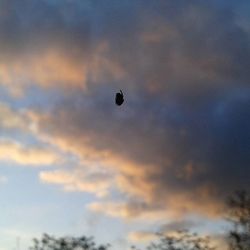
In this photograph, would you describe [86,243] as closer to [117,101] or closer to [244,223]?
[244,223]

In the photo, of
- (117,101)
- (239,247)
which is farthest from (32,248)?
(117,101)

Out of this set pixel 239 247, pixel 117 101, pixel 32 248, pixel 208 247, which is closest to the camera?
pixel 117 101

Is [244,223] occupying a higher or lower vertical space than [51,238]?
lower

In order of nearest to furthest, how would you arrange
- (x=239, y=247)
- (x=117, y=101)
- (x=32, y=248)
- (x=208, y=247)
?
(x=117, y=101) → (x=239, y=247) → (x=208, y=247) → (x=32, y=248)

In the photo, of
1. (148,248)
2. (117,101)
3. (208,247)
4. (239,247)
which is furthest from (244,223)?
(117,101)

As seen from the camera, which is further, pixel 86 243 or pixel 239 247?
pixel 86 243

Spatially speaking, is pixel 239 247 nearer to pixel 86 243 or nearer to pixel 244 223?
pixel 244 223

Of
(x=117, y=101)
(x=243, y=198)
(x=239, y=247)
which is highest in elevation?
(x=243, y=198)

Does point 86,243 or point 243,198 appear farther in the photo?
point 86,243

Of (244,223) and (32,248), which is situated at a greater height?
(32,248)
